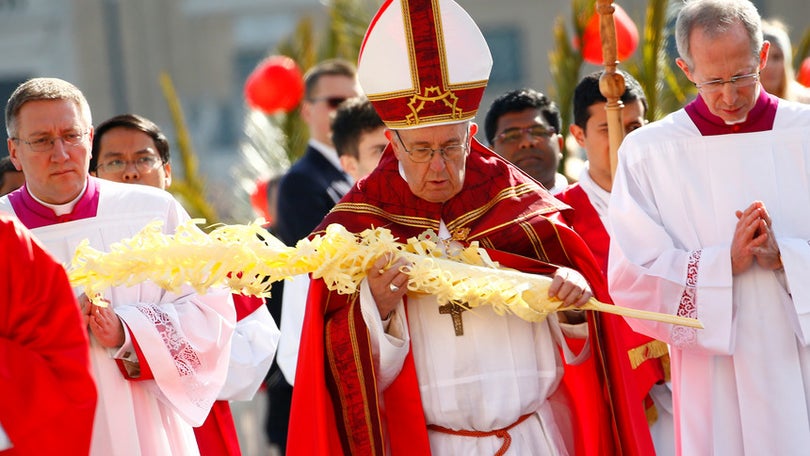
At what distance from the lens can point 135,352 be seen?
18.9 feet

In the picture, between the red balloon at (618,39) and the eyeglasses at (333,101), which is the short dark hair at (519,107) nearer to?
the eyeglasses at (333,101)

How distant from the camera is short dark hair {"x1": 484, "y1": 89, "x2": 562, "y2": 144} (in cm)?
735

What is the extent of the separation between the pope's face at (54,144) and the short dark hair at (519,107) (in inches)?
89.5

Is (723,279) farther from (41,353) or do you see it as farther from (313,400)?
(41,353)

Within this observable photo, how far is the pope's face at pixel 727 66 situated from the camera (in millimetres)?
5594

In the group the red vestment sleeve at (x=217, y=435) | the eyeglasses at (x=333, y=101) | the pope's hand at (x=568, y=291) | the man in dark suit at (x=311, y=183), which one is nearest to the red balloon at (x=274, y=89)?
the man in dark suit at (x=311, y=183)

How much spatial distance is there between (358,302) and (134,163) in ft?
6.61

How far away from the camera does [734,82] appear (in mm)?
5645

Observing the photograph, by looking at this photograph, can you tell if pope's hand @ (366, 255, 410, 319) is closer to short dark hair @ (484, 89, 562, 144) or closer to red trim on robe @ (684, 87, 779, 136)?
red trim on robe @ (684, 87, 779, 136)

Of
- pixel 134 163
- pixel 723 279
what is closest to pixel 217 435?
pixel 134 163

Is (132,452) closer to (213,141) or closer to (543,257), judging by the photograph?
(543,257)

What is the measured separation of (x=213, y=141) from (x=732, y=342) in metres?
20.6

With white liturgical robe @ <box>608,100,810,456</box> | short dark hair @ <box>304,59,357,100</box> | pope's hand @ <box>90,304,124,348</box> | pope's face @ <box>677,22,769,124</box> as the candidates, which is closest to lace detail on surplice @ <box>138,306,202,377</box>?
pope's hand @ <box>90,304,124,348</box>

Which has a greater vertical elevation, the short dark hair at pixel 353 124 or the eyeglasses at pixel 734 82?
the short dark hair at pixel 353 124
